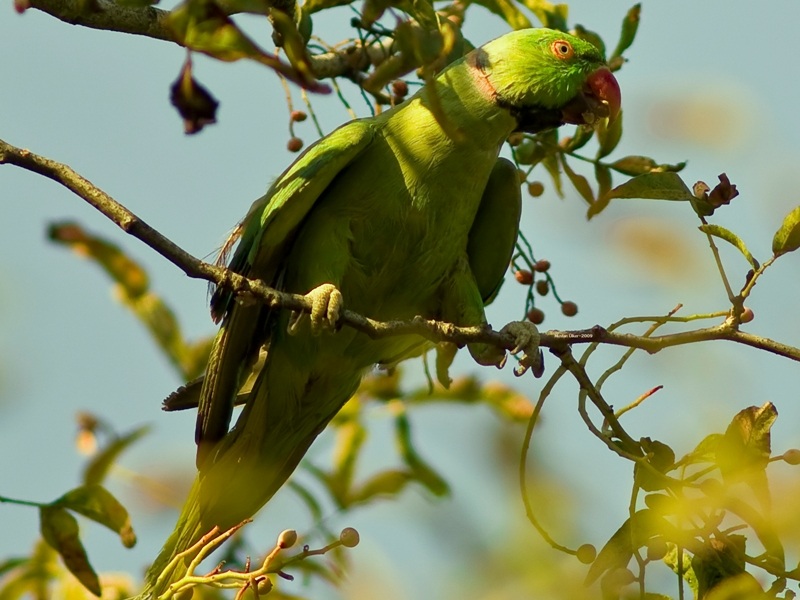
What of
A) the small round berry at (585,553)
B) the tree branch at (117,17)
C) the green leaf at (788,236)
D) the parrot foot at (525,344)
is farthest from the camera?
the parrot foot at (525,344)

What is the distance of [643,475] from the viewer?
1.96 m

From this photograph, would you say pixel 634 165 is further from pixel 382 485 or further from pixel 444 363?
pixel 382 485

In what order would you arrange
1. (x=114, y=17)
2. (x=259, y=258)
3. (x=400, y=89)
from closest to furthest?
(x=114, y=17) < (x=259, y=258) < (x=400, y=89)

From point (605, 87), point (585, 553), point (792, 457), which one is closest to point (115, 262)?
point (605, 87)

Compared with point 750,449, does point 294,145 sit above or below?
above

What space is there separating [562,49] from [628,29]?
331mm

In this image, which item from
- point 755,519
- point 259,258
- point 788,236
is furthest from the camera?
point 259,258

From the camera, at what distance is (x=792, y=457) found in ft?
4.88

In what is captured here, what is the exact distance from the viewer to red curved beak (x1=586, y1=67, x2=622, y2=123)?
3416 mm

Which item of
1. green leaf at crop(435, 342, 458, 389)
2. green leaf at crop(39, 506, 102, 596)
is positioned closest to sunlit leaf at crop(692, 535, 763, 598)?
green leaf at crop(435, 342, 458, 389)

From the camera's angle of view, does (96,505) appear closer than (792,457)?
No

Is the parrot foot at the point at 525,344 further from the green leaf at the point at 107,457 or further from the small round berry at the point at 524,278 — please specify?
the green leaf at the point at 107,457

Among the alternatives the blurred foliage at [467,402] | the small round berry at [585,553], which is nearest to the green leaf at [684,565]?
the blurred foliage at [467,402]

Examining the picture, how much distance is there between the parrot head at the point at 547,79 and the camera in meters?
3.43
